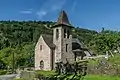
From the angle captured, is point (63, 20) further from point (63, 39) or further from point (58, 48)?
point (58, 48)

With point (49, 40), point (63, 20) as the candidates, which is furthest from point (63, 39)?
point (63, 20)

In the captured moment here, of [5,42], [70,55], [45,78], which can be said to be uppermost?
[5,42]

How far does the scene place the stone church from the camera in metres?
56.5

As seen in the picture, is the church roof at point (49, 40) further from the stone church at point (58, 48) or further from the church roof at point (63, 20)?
the church roof at point (63, 20)

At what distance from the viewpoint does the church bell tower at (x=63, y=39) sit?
185ft

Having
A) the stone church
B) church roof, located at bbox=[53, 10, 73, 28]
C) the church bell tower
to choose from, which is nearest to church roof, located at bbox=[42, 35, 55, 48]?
the stone church

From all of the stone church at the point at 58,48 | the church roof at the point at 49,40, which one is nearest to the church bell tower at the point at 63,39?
the stone church at the point at 58,48

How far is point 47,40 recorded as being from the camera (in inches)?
2314

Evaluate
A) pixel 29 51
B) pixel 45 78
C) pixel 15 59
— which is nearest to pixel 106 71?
pixel 45 78

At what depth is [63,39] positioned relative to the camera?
57.2 meters

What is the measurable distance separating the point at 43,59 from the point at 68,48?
20.2 ft

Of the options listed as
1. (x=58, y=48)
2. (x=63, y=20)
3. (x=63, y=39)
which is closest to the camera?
(x=58, y=48)

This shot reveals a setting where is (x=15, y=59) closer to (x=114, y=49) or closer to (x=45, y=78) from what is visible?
(x=114, y=49)

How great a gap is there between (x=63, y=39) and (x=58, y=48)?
2376 millimetres
